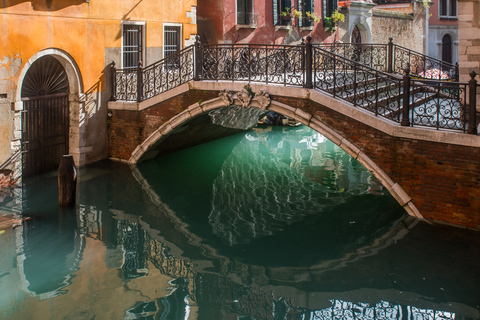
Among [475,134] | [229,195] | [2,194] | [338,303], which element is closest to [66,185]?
[2,194]

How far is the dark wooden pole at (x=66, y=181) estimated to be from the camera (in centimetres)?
953

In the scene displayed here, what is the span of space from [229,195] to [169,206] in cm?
131

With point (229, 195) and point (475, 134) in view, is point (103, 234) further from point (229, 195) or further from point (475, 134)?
point (475, 134)

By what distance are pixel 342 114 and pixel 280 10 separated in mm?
9195

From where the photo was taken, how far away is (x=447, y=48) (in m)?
27.5

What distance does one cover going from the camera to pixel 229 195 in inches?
429

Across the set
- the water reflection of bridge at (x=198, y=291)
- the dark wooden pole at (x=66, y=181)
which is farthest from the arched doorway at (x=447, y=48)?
the dark wooden pole at (x=66, y=181)

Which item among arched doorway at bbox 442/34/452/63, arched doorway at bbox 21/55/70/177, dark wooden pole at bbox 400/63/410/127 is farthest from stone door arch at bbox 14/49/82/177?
arched doorway at bbox 442/34/452/63

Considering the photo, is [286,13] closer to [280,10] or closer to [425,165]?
[280,10]

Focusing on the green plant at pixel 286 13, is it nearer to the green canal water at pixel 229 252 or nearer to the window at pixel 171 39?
the window at pixel 171 39

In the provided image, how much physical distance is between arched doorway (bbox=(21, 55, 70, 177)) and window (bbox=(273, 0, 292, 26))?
7797 millimetres

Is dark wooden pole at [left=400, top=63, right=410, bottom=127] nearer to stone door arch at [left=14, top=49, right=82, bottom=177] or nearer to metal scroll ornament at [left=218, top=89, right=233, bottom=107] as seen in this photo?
metal scroll ornament at [left=218, top=89, right=233, bottom=107]

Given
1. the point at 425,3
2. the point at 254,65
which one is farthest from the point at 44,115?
the point at 425,3

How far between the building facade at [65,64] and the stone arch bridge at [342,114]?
0.55m
